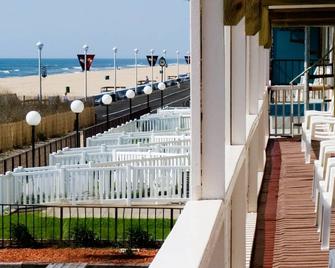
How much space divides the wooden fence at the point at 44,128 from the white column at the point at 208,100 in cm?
2348

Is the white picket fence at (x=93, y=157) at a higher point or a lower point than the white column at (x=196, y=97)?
lower

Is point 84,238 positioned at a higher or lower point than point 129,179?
lower

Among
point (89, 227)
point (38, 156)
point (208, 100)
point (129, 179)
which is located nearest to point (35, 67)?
point (38, 156)

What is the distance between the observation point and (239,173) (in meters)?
4.00

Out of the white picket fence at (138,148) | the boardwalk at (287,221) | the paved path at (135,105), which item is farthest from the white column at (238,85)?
the paved path at (135,105)

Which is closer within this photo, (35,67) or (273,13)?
(273,13)

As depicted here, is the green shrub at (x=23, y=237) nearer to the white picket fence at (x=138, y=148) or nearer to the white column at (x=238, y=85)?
the white picket fence at (x=138, y=148)

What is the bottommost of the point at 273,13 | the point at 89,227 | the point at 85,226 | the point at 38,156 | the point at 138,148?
the point at 89,227

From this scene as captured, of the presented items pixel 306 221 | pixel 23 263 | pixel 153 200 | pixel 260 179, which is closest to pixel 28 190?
pixel 153 200

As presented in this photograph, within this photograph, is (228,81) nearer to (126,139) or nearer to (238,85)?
(238,85)

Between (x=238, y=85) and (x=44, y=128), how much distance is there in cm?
2472

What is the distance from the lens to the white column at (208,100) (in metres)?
2.71

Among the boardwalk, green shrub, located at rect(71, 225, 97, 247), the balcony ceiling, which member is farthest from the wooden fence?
the boardwalk

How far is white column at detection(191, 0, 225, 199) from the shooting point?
2713 millimetres
